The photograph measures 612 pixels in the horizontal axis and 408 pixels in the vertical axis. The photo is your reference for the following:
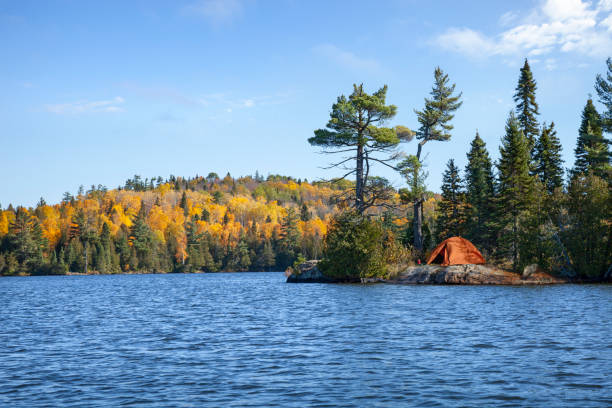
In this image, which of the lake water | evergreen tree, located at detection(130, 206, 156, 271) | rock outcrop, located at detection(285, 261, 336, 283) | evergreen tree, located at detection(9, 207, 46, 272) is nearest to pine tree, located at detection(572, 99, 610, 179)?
rock outcrop, located at detection(285, 261, 336, 283)

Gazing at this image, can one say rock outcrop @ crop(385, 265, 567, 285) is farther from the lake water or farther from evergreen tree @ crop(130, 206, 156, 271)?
evergreen tree @ crop(130, 206, 156, 271)

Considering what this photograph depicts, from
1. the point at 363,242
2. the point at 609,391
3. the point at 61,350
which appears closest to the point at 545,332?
the point at 609,391

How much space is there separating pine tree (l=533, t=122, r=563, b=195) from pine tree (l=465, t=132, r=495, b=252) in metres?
5.27

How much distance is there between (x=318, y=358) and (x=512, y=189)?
3956 cm

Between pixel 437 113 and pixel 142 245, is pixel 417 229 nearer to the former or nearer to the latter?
pixel 437 113

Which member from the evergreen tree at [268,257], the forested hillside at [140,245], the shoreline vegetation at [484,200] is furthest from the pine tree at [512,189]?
the evergreen tree at [268,257]

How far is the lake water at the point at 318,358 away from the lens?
10.4 meters

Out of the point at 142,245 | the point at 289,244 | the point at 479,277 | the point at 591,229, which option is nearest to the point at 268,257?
the point at 289,244

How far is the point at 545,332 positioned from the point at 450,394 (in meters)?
8.97

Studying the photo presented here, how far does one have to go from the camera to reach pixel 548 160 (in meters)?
59.7

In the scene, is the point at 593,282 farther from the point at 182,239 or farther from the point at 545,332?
the point at 182,239

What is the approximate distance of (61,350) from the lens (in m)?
16.1

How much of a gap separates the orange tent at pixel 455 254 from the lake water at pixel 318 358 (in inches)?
831

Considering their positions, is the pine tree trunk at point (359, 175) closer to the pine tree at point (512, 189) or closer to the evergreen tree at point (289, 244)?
the pine tree at point (512, 189)
